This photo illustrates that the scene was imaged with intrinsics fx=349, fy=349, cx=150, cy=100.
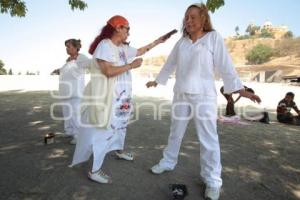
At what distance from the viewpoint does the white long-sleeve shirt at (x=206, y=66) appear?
12.4 feet

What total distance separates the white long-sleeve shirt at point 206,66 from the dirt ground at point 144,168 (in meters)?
1.21

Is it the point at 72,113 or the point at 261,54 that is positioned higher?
the point at 261,54

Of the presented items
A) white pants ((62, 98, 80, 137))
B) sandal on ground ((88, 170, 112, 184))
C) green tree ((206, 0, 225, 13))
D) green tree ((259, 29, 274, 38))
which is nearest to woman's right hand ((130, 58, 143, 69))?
sandal on ground ((88, 170, 112, 184))

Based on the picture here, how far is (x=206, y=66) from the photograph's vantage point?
3.81m

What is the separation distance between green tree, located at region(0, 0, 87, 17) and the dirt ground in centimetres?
459

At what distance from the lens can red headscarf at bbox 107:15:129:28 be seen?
413 centimetres

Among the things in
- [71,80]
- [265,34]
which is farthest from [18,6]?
[265,34]

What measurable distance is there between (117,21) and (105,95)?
89 cm

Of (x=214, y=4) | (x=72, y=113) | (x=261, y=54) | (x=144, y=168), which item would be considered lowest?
(x=144, y=168)

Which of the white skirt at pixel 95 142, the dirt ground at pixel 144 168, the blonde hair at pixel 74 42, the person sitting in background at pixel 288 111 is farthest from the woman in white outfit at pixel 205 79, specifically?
the person sitting in background at pixel 288 111

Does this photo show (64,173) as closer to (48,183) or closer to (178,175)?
(48,183)

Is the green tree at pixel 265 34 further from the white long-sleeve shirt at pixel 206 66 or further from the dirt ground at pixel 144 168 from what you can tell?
the white long-sleeve shirt at pixel 206 66

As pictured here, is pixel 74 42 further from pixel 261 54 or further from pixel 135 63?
pixel 261 54

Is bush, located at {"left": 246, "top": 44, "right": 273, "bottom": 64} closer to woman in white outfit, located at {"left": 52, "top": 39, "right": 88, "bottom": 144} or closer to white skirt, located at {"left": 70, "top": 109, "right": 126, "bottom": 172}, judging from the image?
woman in white outfit, located at {"left": 52, "top": 39, "right": 88, "bottom": 144}
